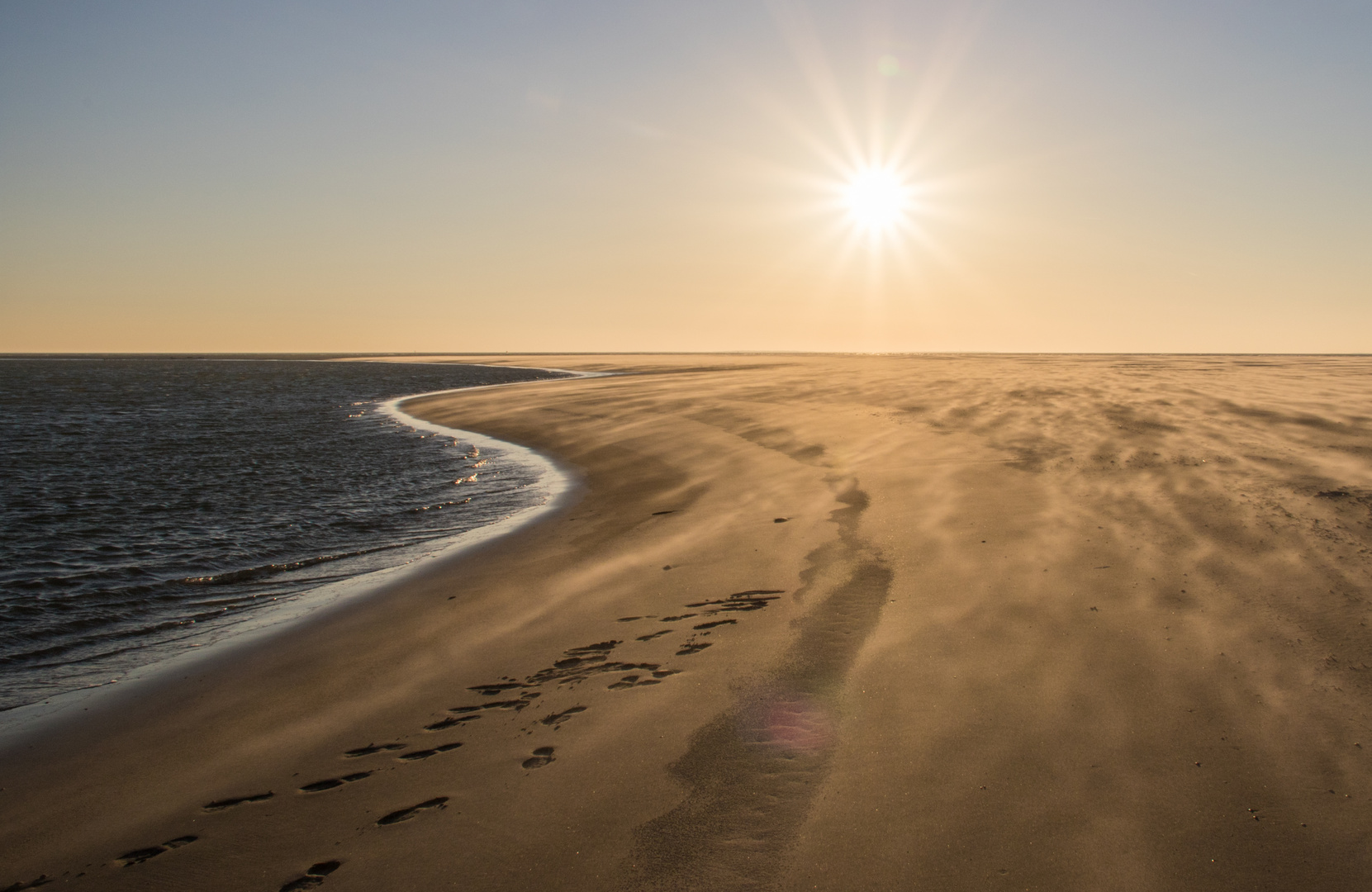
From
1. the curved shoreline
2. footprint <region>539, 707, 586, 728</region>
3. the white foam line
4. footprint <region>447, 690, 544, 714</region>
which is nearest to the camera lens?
footprint <region>539, 707, 586, 728</region>

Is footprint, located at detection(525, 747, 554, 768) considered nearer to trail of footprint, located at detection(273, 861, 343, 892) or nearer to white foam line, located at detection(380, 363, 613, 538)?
trail of footprint, located at detection(273, 861, 343, 892)

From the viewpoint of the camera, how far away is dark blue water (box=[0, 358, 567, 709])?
750 centimetres

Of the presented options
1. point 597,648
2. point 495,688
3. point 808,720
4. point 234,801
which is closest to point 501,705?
point 495,688

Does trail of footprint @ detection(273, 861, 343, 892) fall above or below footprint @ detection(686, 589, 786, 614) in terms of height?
below

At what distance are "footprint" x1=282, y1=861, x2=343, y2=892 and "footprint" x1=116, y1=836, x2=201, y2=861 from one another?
84 cm

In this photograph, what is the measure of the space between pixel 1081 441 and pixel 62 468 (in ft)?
80.6

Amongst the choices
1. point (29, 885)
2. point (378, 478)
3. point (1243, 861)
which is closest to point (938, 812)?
point (1243, 861)

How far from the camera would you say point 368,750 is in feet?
14.9

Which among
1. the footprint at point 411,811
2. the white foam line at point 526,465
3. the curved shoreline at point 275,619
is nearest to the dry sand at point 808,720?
the footprint at point 411,811

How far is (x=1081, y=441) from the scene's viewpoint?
43.6 ft

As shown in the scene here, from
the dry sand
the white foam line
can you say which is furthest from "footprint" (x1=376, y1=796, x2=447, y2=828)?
the white foam line

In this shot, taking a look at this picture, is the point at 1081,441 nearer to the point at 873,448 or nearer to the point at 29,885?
the point at 873,448

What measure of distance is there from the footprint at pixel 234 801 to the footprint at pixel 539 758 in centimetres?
149

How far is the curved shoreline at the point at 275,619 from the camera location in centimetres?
563
